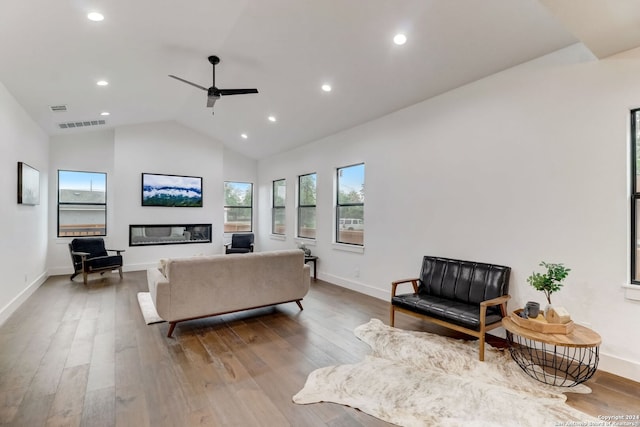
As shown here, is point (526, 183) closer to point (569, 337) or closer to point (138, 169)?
point (569, 337)

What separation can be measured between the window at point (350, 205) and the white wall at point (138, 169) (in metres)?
3.70

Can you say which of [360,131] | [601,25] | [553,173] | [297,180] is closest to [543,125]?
[553,173]

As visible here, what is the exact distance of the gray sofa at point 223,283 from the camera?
3.38 m

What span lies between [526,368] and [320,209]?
170 inches

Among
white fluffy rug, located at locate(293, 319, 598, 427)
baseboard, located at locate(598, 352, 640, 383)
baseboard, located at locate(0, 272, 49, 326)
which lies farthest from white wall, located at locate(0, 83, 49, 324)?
baseboard, located at locate(598, 352, 640, 383)

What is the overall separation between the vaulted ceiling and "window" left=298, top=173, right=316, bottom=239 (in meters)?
1.81

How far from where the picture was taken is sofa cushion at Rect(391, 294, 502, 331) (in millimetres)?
2969

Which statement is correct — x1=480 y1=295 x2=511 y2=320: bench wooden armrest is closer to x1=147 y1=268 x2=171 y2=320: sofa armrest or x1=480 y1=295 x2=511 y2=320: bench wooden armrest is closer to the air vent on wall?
x1=147 y1=268 x2=171 y2=320: sofa armrest

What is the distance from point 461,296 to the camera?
3514 mm

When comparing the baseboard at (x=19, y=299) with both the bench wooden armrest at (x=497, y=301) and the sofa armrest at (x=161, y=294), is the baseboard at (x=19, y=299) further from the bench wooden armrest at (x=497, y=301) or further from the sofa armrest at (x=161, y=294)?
the bench wooden armrest at (x=497, y=301)

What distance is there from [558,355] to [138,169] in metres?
8.04

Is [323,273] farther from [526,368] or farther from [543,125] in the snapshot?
[543,125]

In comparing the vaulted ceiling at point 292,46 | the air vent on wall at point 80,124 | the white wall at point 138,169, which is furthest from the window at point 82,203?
the vaulted ceiling at point 292,46

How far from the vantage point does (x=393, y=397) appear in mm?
2305
